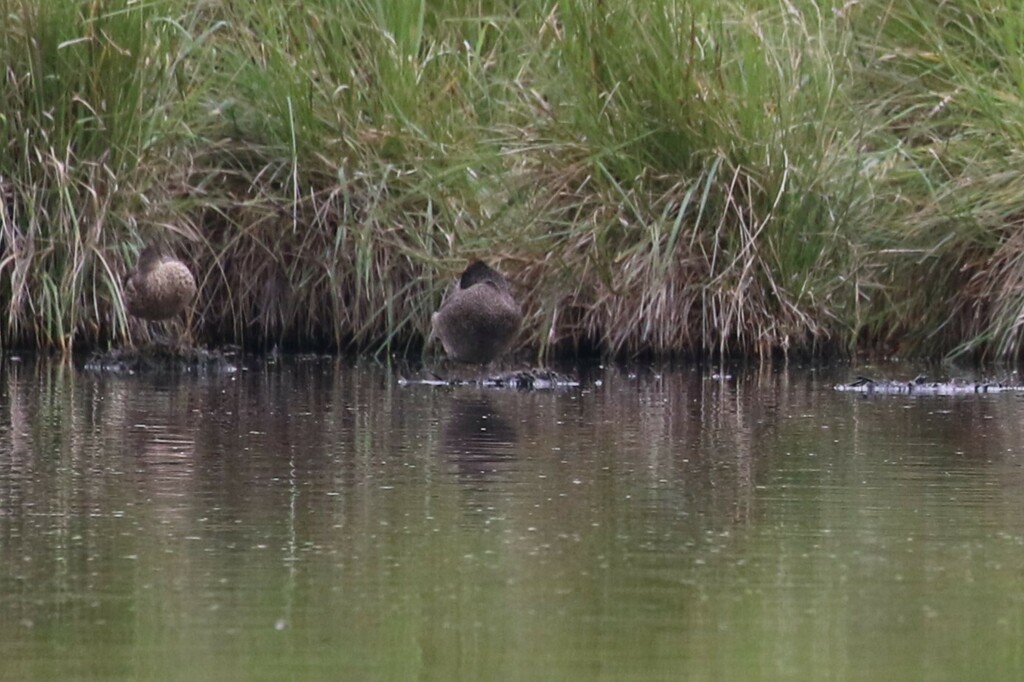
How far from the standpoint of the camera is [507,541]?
443cm

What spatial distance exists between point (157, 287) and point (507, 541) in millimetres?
4575

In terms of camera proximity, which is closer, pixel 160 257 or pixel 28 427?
pixel 28 427

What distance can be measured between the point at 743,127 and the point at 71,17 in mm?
2843

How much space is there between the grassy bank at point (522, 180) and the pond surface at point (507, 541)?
6.67 ft

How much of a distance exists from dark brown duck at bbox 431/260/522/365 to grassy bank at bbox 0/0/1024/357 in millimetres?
884

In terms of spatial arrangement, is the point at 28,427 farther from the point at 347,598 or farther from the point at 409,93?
the point at 409,93

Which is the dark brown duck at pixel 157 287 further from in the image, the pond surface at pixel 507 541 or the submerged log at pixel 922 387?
the submerged log at pixel 922 387

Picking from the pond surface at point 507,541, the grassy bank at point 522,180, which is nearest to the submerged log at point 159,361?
the grassy bank at point 522,180

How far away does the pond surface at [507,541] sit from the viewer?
11.2 ft

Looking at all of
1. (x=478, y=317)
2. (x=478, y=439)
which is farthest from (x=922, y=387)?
(x=478, y=439)

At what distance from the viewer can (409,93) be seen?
976 centimetres

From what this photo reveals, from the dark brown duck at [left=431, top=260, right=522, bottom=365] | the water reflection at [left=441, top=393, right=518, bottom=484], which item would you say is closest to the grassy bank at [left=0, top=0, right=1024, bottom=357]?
the dark brown duck at [left=431, top=260, right=522, bottom=365]

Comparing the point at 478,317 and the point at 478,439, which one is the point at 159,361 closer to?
the point at 478,317

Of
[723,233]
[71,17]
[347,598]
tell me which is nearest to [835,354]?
[723,233]
